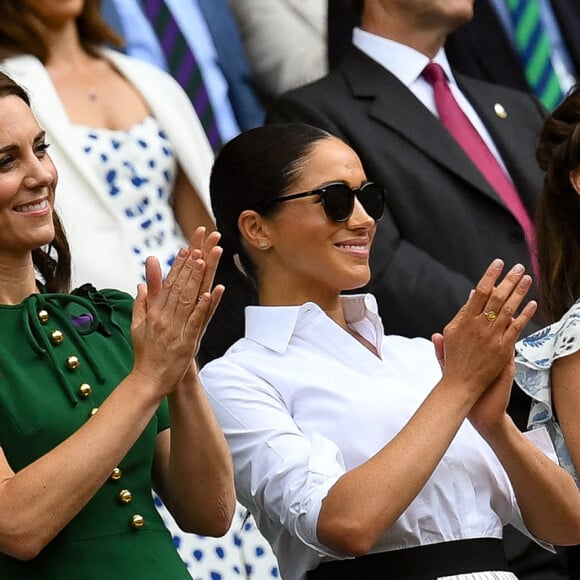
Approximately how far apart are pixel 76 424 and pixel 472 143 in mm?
2252

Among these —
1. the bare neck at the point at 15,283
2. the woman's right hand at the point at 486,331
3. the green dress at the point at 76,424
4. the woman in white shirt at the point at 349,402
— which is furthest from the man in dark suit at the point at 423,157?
the bare neck at the point at 15,283

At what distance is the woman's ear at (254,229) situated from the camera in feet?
12.8

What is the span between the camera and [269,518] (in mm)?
3609

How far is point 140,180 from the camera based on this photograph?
4.78 meters

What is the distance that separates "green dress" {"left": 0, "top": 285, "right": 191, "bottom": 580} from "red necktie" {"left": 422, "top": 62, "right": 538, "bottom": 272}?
1882 millimetres

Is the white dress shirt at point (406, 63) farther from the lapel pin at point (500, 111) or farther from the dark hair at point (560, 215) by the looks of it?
the dark hair at point (560, 215)

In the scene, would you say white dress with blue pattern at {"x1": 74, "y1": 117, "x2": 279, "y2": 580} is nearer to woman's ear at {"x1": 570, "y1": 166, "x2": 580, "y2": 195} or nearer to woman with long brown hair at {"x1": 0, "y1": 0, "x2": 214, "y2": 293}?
woman with long brown hair at {"x1": 0, "y1": 0, "x2": 214, "y2": 293}

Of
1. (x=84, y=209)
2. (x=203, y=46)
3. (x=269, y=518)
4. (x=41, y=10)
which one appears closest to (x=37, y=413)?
(x=269, y=518)

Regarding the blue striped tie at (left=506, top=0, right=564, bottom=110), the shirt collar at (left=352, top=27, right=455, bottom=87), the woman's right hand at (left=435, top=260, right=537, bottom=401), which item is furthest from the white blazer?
the blue striped tie at (left=506, top=0, right=564, bottom=110)

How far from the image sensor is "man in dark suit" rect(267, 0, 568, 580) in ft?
15.1

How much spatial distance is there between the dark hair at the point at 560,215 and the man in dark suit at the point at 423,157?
17.0 inches

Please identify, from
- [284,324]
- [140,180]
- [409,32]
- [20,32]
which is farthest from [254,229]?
[409,32]

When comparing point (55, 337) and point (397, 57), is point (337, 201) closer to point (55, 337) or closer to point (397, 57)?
Answer: point (55, 337)

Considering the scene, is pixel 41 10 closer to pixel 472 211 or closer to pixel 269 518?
pixel 472 211
